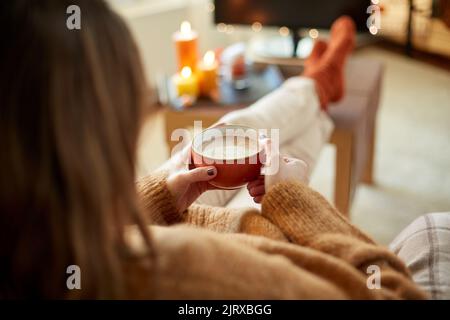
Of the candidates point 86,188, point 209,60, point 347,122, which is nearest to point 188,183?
point 86,188

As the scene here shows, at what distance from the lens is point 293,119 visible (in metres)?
1.23

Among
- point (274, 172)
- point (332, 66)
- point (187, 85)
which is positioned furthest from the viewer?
point (187, 85)

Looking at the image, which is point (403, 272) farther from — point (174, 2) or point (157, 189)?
point (174, 2)

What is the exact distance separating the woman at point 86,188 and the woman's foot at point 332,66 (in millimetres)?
859

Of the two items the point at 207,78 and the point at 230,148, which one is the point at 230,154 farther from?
the point at 207,78

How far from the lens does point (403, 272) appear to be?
707 millimetres

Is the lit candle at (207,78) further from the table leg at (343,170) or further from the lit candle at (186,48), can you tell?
the table leg at (343,170)

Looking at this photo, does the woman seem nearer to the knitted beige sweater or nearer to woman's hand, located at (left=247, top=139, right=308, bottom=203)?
the knitted beige sweater

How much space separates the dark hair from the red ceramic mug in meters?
0.33

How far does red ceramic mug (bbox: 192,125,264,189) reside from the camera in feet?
2.78

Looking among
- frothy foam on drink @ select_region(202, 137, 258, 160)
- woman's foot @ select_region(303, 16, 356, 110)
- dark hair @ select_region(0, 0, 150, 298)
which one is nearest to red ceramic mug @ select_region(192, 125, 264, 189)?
frothy foam on drink @ select_region(202, 137, 258, 160)

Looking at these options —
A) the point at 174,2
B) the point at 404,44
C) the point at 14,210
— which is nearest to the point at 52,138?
the point at 14,210

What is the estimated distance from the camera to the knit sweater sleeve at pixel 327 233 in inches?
27.0

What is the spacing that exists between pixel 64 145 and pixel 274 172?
46 centimetres
